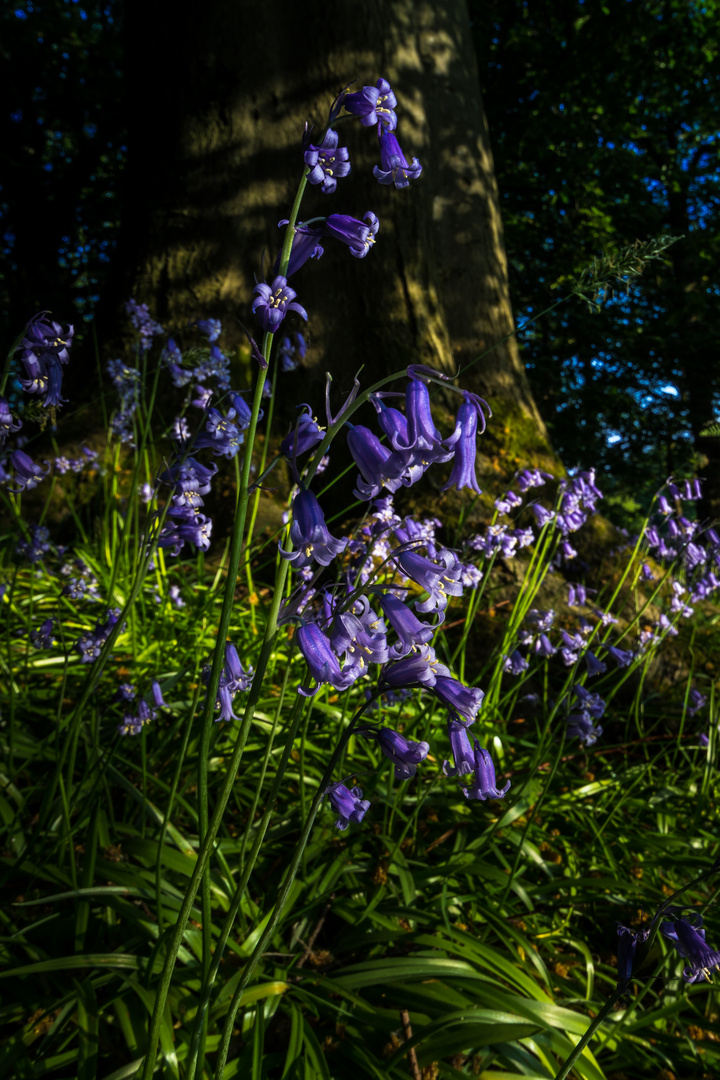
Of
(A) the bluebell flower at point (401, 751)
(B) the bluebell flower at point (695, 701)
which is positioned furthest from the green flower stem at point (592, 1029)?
(B) the bluebell flower at point (695, 701)

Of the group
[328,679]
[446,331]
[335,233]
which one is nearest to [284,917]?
[328,679]

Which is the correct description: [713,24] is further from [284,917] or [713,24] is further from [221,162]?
[284,917]

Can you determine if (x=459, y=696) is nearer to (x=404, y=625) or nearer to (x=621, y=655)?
(x=404, y=625)

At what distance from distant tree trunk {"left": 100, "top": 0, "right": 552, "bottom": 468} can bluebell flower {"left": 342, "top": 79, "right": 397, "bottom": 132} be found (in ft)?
10.1

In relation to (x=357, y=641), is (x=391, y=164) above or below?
above

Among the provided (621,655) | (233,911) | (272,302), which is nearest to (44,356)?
(272,302)

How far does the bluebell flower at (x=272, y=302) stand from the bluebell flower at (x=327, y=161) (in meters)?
0.19

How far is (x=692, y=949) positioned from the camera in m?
1.20

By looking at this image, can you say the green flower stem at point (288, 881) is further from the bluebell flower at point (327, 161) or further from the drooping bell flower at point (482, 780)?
the bluebell flower at point (327, 161)

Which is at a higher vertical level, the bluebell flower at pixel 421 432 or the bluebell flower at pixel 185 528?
the bluebell flower at pixel 421 432

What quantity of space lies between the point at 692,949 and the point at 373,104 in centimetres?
158

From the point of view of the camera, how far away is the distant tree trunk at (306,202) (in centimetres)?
448

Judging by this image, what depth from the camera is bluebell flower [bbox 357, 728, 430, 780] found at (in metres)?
1.09

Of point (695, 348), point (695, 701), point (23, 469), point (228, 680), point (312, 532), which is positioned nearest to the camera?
point (312, 532)
